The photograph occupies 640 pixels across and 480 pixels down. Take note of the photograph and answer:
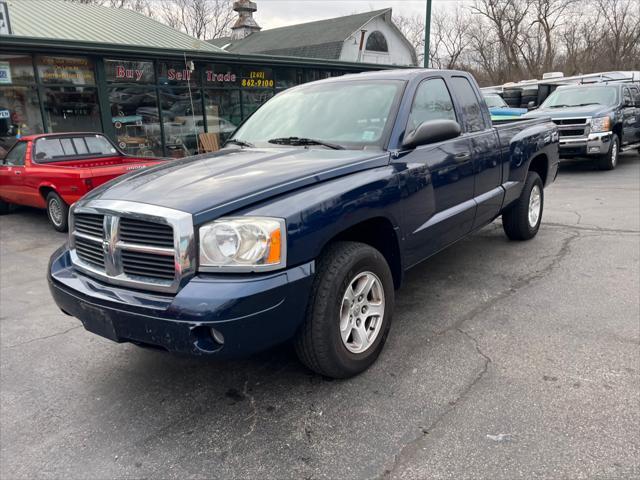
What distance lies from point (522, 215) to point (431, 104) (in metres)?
2.23

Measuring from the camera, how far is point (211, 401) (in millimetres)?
3014

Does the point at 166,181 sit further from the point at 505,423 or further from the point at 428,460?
the point at 505,423

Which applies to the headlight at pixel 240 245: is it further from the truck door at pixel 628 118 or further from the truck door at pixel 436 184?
the truck door at pixel 628 118

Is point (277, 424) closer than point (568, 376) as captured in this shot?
Yes

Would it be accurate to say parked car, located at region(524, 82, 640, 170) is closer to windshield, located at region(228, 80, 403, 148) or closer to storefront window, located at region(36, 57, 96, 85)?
windshield, located at region(228, 80, 403, 148)

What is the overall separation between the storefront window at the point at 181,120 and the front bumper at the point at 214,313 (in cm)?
1324

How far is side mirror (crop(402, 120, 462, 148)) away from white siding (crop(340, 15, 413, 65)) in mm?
26068

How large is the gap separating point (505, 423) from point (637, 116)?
43.0ft

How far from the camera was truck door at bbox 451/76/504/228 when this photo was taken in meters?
4.43

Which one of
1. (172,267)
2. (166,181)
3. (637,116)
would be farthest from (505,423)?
(637,116)

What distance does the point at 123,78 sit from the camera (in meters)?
14.0

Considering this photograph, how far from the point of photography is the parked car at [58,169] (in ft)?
23.8

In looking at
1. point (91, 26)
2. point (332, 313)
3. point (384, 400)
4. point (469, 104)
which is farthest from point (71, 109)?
point (384, 400)

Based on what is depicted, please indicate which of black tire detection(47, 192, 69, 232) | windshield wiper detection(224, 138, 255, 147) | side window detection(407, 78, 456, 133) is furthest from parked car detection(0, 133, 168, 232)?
side window detection(407, 78, 456, 133)
